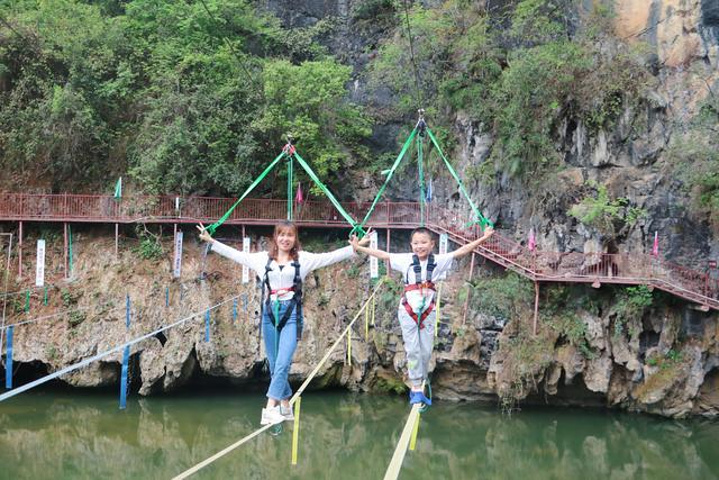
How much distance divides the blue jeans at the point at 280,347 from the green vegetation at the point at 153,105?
461 inches

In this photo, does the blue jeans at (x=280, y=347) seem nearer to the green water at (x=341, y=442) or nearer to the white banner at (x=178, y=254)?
the green water at (x=341, y=442)

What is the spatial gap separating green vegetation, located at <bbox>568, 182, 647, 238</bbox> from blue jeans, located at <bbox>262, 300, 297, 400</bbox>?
10.2 meters

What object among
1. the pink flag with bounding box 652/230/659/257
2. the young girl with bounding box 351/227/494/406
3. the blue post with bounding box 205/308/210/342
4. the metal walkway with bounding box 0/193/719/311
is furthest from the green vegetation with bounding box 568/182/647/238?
the young girl with bounding box 351/227/494/406

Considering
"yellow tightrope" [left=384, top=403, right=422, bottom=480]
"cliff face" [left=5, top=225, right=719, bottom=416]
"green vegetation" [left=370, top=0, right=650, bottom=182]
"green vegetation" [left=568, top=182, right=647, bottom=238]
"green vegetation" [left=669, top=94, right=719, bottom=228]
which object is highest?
"green vegetation" [left=370, top=0, right=650, bottom=182]

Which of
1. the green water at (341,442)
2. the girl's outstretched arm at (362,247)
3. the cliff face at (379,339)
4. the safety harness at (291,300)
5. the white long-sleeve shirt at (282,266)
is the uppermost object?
the girl's outstretched arm at (362,247)

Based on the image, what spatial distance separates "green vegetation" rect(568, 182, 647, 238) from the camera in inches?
526

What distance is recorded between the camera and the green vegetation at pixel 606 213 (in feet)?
43.8

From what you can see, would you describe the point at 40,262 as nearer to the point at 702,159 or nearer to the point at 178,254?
the point at 178,254

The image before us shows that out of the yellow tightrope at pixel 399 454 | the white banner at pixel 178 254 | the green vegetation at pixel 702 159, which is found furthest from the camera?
the white banner at pixel 178 254

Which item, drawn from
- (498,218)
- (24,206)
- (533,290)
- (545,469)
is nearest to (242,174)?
(24,206)

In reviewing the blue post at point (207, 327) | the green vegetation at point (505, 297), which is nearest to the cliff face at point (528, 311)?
the green vegetation at point (505, 297)

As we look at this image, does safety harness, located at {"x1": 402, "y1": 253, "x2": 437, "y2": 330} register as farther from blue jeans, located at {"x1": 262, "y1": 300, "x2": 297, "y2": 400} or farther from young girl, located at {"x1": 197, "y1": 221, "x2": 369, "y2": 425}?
blue jeans, located at {"x1": 262, "y1": 300, "x2": 297, "y2": 400}

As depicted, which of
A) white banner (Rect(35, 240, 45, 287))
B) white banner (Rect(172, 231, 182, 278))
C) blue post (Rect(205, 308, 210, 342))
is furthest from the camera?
Answer: white banner (Rect(172, 231, 182, 278))

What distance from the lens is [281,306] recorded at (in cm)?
447
